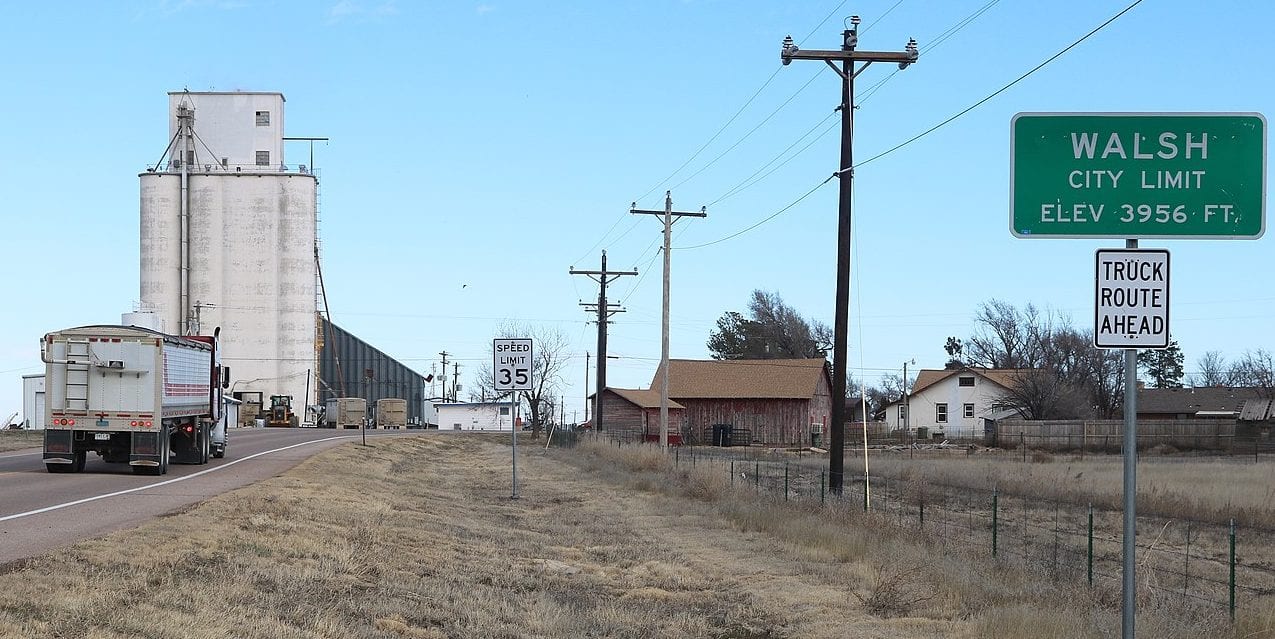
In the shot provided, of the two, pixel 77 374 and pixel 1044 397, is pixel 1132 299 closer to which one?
pixel 77 374

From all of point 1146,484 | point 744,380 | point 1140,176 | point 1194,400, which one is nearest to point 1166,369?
point 1194,400

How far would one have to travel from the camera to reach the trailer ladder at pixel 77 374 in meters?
24.2

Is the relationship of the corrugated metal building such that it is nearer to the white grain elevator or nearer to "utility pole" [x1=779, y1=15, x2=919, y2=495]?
the white grain elevator

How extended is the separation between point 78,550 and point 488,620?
13.9ft

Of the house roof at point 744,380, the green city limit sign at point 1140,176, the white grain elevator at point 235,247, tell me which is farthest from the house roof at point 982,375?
the green city limit sign at point 1140,176

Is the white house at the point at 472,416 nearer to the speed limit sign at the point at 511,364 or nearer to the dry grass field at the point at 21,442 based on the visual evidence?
the dry grass field at the point at 21,442

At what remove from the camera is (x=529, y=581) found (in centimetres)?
1331

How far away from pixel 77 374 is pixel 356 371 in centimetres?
8145

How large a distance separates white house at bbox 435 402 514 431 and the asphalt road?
8014cm

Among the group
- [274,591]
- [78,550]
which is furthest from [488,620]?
[78,550]

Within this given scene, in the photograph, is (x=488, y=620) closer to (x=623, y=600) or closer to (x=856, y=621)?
(x=623, y=600)

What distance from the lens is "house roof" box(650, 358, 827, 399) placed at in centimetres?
8050

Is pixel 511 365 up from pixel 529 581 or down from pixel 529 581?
up

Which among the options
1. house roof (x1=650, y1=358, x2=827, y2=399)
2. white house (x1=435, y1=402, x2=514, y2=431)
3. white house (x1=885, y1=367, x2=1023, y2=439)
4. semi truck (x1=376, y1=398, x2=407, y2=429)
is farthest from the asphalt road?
white house (x1=435, y1=402, x2=514, y2=431)
